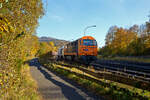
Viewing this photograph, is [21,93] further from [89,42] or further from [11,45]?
[89,42]

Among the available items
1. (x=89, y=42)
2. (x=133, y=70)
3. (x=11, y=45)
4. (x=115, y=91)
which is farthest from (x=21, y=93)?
(x=89, y=42)

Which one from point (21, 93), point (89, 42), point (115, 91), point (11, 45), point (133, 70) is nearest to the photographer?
point (11, 45)

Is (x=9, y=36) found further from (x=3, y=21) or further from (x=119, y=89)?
(x=119, y=89)

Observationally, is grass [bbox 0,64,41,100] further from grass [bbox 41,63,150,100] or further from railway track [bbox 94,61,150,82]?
railway track [bbox 94,61,150,82]

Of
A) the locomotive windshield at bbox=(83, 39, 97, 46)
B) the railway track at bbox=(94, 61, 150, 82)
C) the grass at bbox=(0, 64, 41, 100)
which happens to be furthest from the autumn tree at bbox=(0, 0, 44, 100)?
the locomotive windshield at bbox=(83, 39, 97, 46)

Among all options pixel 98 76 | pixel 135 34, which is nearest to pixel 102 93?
pixel 98 76

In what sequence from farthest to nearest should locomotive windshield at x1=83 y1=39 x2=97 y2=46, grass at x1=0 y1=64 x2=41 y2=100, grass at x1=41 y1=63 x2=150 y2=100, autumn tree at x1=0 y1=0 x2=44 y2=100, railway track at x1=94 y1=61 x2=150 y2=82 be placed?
locomotive windshield at x1=83 y1=39 x2=97 y2=46 < railway track at x1=94 y1=61 x2=150 y2=82 < grass at x1=41 y1=63 x2=150 y2=100 < grass at x1=0 y1=64 x2=41 y2=100 < autumn tree at x1=0 y1=0 x2=44 y2=100

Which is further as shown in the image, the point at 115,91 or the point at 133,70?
the point at 133,70

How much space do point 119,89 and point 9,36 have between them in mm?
5612

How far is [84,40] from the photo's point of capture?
16578 millimetres

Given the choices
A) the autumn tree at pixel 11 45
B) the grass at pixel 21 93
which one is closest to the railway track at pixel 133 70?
the grass at pixel 21 93

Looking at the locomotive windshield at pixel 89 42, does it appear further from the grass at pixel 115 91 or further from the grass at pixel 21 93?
the grass at pixel 21 93

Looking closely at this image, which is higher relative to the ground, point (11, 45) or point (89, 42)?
point (89, 42)

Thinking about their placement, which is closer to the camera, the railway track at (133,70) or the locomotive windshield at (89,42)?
the railway track at (133,70)
